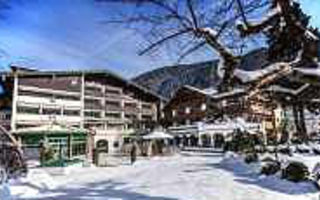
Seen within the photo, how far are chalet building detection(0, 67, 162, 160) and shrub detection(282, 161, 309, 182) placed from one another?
2102 centimetres

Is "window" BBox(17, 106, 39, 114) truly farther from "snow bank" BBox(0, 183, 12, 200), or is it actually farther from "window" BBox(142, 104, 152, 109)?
"snow bank" BBox(0, 183, 12, 200)

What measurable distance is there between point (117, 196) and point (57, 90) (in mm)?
26550

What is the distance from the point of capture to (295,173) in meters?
15.6

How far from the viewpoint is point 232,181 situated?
628 inches

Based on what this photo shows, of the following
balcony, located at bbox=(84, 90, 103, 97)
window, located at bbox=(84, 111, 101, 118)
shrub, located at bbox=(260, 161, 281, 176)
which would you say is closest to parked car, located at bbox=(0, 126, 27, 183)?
shrub, located at bbox=(260, 161, 281, 176)

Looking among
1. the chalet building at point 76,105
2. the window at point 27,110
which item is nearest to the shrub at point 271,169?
the chalet building at point 76,105

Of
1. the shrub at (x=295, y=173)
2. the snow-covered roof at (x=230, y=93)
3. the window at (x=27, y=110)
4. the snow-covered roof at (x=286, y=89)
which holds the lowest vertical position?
the shrub at (x=295, y=173)

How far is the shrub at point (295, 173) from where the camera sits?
1521 centimetres

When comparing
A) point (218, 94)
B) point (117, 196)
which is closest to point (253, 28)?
point (218, 94)

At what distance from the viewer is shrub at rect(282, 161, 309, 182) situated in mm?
15211

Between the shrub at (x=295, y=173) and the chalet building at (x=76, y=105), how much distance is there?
21018mm

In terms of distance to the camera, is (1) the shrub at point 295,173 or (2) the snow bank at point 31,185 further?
(2) the snow bank at point 31,185

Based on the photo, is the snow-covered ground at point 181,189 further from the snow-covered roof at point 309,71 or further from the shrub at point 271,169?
the snow-covered roof at point 309,71

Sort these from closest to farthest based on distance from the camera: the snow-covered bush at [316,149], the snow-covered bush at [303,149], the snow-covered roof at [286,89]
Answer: the snow-covered roof at [286,89], the snow-covered bush at [316,149], the snow-covered bush at [303,149]
